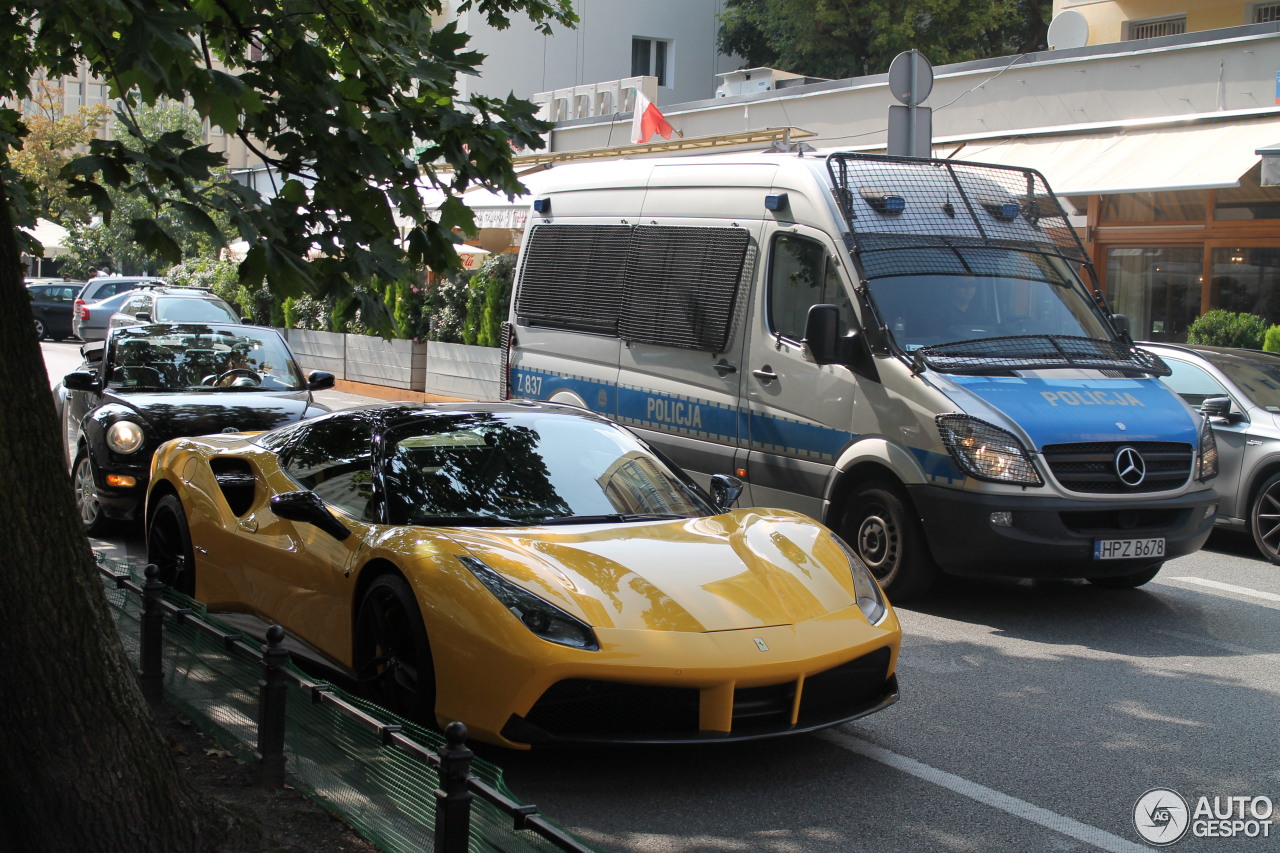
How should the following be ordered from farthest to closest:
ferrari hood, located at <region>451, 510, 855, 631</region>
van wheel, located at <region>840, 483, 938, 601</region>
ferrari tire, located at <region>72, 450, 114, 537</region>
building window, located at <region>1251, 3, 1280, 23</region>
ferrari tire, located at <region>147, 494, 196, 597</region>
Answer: building window, located at <region>1251, 3, 1280, 23</region> → ferrari tire, located at <region>72, 450, 114, 537</region> → van wheel, located at <region>840, 483, 938, 601</region> → ferrari tire, located at <region>147, 494, 196, 597</region> → ferrari hood, located at <region>451, 510, 855, 631</region>

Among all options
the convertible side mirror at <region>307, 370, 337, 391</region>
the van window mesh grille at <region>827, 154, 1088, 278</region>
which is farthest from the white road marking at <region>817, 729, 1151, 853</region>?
A: the convertible side mirror at <region>307, 370, 337, 391</region>

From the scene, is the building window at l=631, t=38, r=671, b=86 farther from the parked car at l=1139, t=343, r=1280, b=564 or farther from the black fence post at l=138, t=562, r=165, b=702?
the black fence post at l=138, t=562, r=165, b=702

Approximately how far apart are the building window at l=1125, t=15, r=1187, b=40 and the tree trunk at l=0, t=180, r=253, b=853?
924 inches

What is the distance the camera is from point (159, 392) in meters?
10.3

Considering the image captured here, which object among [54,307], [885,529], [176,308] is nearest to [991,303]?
[885,529]

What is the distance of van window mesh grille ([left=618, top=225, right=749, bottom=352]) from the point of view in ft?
30.6

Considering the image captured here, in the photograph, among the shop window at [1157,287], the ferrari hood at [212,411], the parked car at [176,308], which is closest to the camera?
the ferrari hood at [212,411]

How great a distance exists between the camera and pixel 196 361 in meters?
10.7

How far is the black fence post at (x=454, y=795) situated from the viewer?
138 inches

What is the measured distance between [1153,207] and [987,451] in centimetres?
1295

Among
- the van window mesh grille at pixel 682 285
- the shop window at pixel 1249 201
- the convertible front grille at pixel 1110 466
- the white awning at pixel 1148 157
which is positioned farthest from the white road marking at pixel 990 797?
the shop window at pixel 1249 201

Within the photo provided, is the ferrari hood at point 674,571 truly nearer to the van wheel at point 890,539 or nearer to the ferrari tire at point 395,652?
the ferrari tire at point 395,652

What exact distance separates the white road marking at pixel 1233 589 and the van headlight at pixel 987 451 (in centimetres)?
215

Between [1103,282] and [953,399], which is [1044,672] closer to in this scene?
[953,399]
